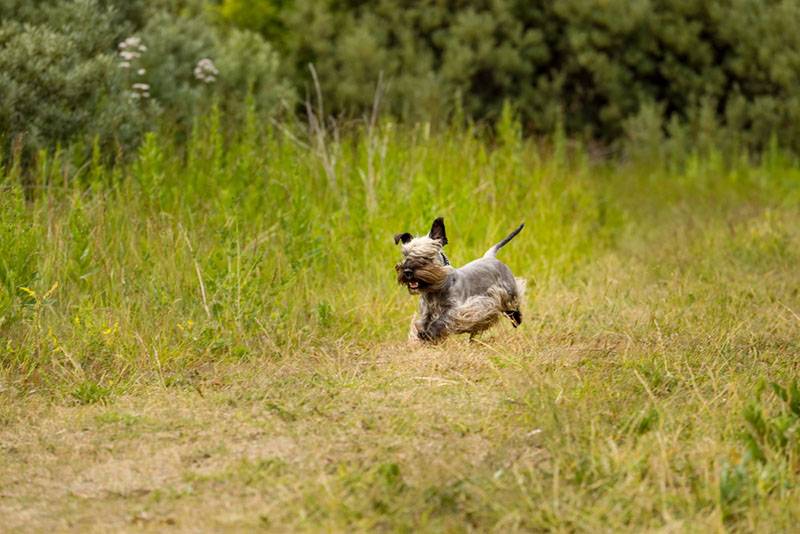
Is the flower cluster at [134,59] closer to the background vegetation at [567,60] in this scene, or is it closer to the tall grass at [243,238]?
the tall grass at [243,238]

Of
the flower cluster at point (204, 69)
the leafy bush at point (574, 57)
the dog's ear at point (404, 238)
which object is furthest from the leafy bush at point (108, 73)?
the dog's ear at point (404, 238)

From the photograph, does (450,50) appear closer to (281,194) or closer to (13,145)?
(281,194)

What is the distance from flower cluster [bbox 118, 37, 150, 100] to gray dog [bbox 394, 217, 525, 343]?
4880mm

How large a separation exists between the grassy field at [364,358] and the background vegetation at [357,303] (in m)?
0.02

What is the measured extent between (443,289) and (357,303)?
1364 millimetres

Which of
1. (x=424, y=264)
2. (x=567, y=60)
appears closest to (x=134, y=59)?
(x=424, y=264)

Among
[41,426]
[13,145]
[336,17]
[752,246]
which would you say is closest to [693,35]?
[336,17]

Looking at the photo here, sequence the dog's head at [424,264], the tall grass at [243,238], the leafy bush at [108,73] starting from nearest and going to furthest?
the dog's head at [424,264], the tall grass at [243,238], the leafy bush at [108,73]

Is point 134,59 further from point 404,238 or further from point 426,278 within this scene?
point 426,278

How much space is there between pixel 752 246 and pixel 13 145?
669 centimetres

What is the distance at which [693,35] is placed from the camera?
17.8 metres

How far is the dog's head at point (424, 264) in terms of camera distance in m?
7.05

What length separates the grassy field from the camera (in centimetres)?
495

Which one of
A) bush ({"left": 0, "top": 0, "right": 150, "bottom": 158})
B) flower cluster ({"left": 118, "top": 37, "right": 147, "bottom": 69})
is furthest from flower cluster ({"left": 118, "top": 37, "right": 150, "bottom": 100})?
bush ({"left": 0, "top": 0, "right": 150, "bottom": 158})
